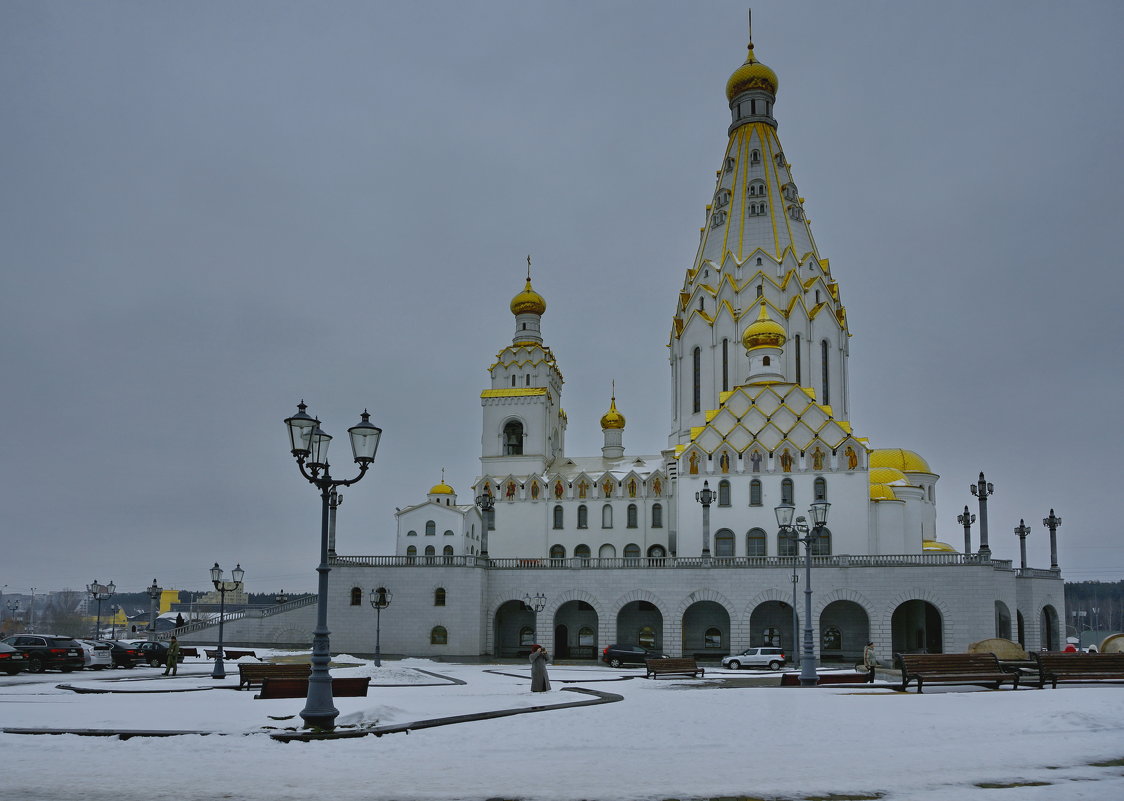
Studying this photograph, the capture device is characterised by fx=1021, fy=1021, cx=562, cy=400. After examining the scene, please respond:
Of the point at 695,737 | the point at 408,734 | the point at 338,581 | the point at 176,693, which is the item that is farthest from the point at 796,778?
the point at 338,581

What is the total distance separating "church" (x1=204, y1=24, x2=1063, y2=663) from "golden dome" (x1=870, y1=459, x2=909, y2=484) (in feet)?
0.38

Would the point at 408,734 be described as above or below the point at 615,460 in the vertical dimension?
below

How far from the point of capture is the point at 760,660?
122 ft

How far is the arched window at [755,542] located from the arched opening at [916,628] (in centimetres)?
656

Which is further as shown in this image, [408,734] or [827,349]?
[827,349]

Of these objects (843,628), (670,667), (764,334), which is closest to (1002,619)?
(843,628)

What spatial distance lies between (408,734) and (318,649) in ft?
5.94

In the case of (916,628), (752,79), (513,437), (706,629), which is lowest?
(706,629)

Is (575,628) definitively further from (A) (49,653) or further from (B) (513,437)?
(A) (49,653)

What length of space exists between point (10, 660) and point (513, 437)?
34546 mm

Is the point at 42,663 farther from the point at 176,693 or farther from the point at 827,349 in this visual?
the point at 827,349

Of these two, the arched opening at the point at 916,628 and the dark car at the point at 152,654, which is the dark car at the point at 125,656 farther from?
the arched opening at the point at 916,628

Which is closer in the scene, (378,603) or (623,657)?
(623,657)

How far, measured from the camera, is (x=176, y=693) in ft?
63.9
